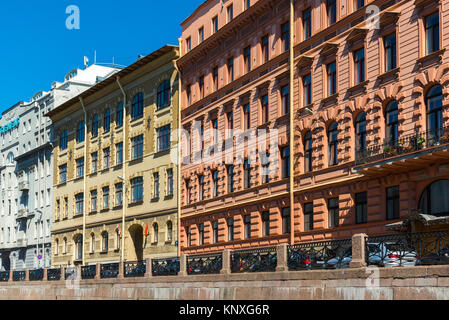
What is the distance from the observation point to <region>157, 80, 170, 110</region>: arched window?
52.9m

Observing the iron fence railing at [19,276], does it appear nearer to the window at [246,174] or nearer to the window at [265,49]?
the window at [246,174]

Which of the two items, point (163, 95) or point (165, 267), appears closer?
point (165, 267)

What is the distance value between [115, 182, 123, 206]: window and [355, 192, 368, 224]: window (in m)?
27.9

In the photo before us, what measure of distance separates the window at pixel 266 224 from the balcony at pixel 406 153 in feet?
29.7

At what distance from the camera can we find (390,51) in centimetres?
3266

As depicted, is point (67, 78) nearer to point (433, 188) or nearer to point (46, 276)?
point (46, 276)

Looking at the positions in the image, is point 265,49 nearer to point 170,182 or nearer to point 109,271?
point 170,182

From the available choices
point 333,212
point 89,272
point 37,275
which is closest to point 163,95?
point 37,275

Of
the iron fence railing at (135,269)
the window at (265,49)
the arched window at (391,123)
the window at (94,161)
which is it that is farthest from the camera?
the window at (94,161)

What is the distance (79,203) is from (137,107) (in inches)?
515

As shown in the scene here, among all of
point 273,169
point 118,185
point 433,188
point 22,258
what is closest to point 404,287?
point 433,188

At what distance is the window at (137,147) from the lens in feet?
184

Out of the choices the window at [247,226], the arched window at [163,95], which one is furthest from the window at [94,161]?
the window at [247,226]

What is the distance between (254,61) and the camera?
1688 inches
